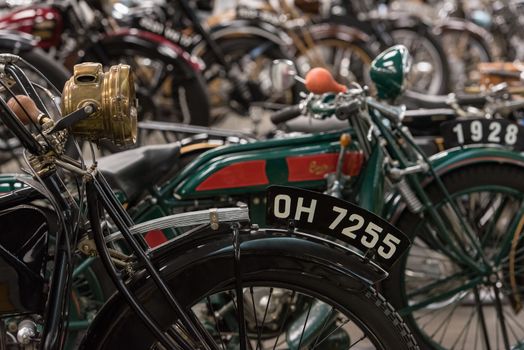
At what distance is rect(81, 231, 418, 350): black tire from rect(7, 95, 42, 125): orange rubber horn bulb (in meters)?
0.42

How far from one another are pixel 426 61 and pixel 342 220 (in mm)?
4872

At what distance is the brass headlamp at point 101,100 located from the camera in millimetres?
1447

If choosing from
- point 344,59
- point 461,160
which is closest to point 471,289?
point 461,160

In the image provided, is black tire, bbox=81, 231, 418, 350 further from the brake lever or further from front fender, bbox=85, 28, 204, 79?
front fender, bbox=85, 28, 204, 79

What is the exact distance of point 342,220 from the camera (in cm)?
162

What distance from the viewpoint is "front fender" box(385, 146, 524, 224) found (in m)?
2.31

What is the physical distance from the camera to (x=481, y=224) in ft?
9.77

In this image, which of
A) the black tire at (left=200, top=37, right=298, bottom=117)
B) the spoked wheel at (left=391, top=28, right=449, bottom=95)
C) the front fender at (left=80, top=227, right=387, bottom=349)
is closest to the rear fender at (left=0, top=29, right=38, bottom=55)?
the black tire at (left=200, top=37, right=298, bottom=117)

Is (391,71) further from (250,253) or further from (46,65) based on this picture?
(46,65)

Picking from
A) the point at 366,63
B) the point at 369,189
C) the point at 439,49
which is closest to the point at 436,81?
the point at 439,49

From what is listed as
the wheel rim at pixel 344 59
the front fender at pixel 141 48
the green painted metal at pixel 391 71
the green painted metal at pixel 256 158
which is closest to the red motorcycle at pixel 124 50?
the front fender at pixel 141 48

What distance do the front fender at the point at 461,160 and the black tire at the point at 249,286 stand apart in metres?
0.79

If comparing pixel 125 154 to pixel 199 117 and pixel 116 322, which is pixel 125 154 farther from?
pixel 199 117

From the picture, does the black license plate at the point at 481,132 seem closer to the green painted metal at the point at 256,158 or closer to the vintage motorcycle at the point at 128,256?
the green painted metal at the point at 256,158
